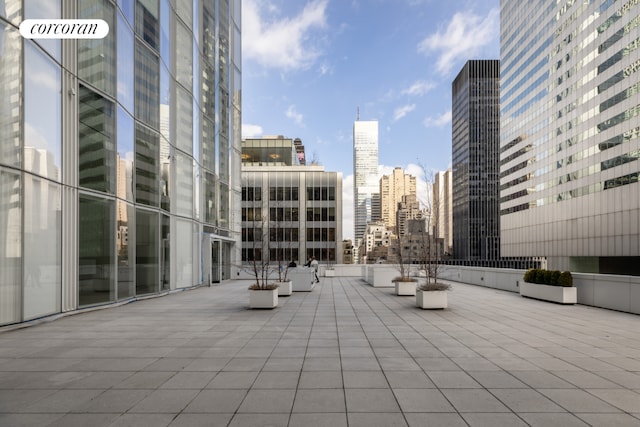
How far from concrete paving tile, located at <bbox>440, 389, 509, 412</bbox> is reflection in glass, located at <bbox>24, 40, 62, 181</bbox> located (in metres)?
12.6

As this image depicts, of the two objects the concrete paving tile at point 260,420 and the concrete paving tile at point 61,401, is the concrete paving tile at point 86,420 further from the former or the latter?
the concrete paving tile at point 260,420

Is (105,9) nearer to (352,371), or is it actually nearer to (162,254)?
(162,254)

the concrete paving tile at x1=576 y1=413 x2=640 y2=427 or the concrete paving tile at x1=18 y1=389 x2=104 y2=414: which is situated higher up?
the concrete paving tile at x1=576 y1=413 x2=640 y2=427

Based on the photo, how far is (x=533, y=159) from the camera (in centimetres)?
7438

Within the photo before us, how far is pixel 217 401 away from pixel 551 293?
14.7 m

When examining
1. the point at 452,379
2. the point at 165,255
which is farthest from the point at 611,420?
the point at 165,255

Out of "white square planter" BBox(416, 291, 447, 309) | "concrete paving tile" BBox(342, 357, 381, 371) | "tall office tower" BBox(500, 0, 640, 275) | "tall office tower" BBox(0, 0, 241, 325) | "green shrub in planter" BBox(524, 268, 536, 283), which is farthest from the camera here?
"tall office tower" BBox(500, 0, 640, 275)

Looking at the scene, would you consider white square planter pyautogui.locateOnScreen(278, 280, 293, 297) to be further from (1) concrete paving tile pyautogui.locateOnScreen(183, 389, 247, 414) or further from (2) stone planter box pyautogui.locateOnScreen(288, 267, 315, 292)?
(1) concrete paving tile pyautogui.locateOnScreen(183, 389, 247, 414)

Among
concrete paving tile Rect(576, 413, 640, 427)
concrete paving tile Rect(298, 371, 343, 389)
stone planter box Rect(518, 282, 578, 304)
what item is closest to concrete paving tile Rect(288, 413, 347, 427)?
concrete paving tile Rect(298, 371, 343, 389)

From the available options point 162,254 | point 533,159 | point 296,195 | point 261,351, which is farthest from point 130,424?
point 533,159

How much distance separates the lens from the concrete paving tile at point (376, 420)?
4.46 m

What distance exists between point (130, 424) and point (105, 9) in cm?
1590

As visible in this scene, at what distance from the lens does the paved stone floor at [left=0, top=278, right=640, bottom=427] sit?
15.6 feet

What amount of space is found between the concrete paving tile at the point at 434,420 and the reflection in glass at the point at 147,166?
53.2 ft
